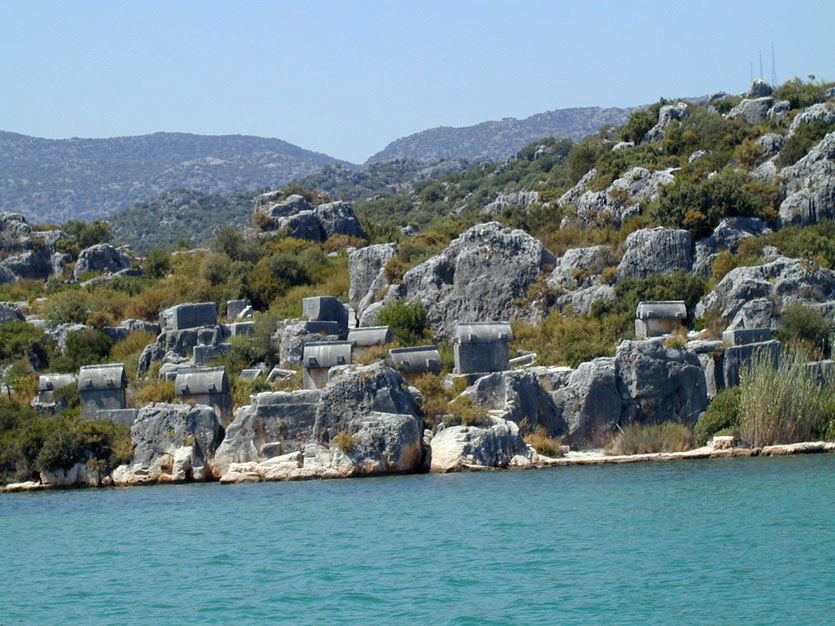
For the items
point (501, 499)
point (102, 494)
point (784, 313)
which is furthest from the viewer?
point (784, 313)

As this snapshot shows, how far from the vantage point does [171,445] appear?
30688 millimetres

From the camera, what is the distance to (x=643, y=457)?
29.6 metres

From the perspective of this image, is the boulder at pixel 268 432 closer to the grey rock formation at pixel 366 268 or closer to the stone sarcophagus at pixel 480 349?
the stone sarcophagus at pixel 480 349

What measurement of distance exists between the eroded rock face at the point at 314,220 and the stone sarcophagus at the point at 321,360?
81.8 ft

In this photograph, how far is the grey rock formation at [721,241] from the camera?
3803 cm

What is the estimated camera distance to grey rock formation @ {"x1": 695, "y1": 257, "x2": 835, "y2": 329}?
3328cm

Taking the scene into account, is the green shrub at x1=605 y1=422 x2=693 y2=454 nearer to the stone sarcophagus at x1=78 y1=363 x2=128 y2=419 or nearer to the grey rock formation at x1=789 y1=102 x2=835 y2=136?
the stone sarcophagus at x1=78 y1=363 x2=128 y2=419

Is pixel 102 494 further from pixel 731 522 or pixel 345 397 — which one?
pixel 731 522

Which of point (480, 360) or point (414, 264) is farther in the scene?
point (414, 264)

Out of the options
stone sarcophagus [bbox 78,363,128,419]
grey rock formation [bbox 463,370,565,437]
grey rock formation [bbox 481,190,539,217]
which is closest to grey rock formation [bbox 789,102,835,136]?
grey rock formation [bbox 481,190,539,217]

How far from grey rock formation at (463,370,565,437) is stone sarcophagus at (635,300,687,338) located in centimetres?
491

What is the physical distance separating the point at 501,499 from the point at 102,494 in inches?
416

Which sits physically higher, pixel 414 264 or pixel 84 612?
pixel 414 264

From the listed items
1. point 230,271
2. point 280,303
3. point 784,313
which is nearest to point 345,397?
point 784,313
